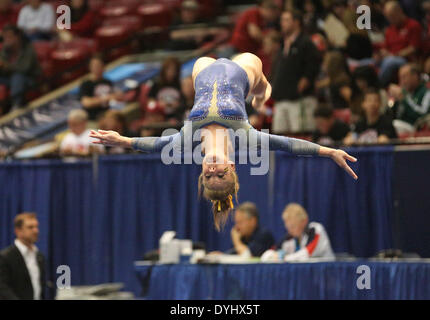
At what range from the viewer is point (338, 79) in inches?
384

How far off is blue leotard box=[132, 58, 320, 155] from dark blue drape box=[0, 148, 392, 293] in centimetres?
241

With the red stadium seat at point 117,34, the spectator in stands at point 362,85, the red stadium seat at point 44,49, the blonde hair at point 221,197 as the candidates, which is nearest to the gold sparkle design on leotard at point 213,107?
the blonde hair at point 221,197

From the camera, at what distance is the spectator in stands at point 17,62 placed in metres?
12.2

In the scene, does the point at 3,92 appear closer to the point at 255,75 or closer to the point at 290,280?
the point at 290,280

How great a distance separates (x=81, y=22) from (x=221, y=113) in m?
8.33

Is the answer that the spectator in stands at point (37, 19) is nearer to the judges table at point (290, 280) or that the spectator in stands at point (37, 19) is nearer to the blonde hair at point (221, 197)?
the judges table at point (290, 280)

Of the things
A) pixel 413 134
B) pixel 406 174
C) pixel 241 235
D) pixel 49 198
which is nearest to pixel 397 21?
pixel 413 134

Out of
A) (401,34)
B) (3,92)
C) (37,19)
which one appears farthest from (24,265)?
(37,19)

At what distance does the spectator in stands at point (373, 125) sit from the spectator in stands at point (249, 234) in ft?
4.18

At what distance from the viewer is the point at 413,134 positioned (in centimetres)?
878

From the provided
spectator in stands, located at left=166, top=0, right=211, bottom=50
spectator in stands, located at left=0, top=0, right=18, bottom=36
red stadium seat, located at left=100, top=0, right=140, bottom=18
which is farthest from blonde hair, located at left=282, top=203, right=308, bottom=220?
spectator in stands, located at left=0, top=0, right=18, bottom=36

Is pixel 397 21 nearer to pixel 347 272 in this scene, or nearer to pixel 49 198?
pixel 347 272

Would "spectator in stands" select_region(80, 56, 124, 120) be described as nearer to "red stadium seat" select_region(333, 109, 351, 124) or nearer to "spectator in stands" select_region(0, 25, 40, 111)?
"spectator in stands" select_region(0, 25, 40, 111)

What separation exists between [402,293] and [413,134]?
72.5 inches
